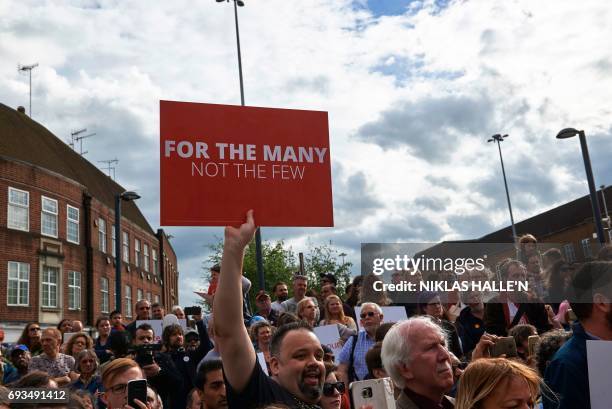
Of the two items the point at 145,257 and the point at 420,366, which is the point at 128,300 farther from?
the point at 420,366

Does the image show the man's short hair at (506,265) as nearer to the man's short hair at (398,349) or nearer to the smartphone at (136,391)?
the man's short hair at (398,349)

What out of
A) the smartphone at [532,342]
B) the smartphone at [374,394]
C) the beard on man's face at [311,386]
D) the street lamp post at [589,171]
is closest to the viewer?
the smartphone at [374,394]

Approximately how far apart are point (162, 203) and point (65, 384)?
13.8 ft

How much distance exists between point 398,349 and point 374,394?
757mm

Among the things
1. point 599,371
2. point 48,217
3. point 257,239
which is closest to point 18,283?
point 48,217

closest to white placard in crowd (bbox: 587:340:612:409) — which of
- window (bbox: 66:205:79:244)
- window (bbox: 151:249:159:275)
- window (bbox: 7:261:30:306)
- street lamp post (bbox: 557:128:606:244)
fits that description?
street lamp post (bbox: 557:128:606:244)

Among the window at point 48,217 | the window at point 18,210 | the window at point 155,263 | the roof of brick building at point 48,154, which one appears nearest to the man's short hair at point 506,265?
the window at point 18,210

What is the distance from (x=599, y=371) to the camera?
3430 millimetres

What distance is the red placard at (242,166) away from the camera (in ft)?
12.3

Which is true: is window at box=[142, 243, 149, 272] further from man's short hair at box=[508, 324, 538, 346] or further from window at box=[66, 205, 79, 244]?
man's short hair at box=[508, 324, 538, 346]

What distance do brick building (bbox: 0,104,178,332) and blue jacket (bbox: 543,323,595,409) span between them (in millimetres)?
26952

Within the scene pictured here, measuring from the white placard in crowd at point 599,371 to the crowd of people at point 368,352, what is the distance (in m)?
0.06

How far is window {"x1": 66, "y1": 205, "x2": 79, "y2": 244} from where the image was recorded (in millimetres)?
32438

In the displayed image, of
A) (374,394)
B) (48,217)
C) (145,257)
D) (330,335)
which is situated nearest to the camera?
(374,394)
